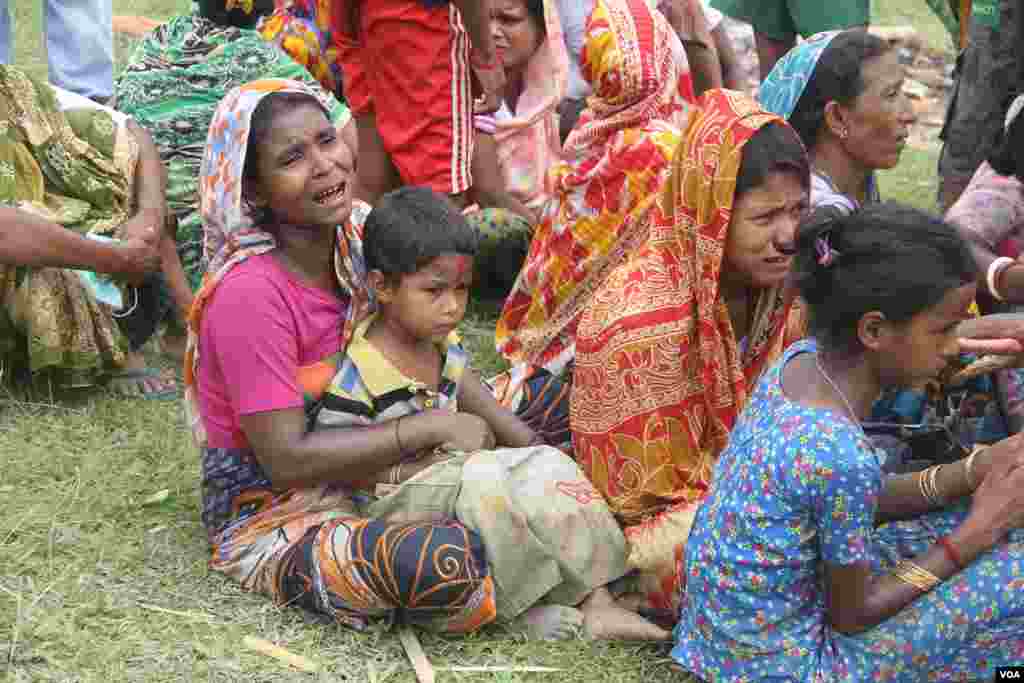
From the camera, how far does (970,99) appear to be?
5.85 meters

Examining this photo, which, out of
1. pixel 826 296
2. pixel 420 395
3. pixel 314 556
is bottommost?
pixel 314 556

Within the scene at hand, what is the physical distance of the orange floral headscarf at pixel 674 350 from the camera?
328cm

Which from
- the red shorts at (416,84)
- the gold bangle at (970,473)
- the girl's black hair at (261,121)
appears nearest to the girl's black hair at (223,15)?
the red shorts at (416,84)

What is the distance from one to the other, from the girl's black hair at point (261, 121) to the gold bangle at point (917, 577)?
1.76 metres

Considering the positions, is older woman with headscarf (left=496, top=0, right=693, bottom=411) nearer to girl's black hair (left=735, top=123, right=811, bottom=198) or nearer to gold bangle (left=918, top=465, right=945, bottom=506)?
girl's black hair (left=735, top=123, right=811, bottom=198)

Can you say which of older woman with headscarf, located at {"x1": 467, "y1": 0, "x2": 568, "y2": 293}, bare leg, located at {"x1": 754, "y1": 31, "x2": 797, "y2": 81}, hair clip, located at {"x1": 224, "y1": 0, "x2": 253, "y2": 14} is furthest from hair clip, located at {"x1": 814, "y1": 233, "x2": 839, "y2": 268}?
bare leg, located at {"x1": 754, "y1": 31, "x2": 797, "y2": 81}

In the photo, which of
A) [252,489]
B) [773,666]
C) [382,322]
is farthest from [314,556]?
[773,666]

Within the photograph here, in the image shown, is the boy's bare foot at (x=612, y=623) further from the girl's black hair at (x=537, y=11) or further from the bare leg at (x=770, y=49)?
the bare leg at (x=770, y=49)

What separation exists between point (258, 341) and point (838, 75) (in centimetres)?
208

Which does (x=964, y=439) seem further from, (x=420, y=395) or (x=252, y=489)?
(x=252, y=489)

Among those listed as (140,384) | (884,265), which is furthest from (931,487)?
(140,384)

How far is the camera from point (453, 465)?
3242mm

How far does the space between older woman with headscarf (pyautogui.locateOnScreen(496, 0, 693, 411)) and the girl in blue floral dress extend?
1.47m

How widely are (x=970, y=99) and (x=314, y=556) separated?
3.99 meters
